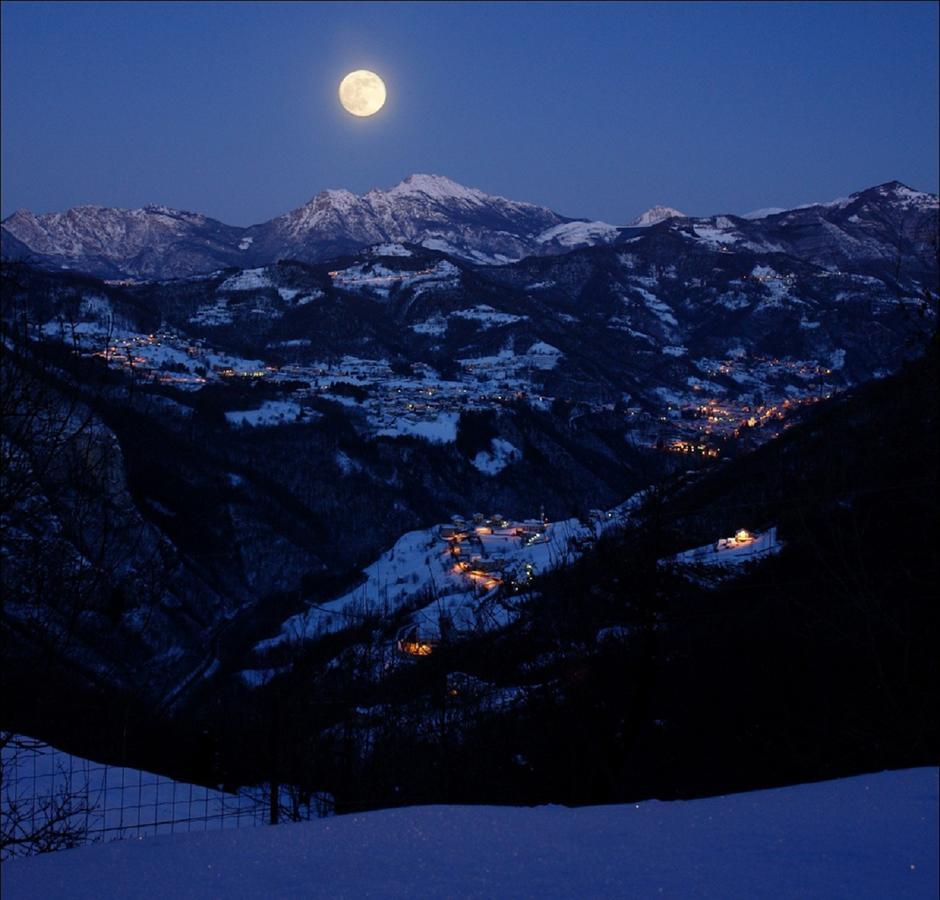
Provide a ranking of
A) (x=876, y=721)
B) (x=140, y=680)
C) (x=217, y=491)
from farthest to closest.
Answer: (x=217, y=491) → (x=140, y=680) → (x=876, y=721)

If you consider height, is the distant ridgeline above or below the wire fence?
above

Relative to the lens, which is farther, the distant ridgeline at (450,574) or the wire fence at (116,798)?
the wire fence at (116,798)

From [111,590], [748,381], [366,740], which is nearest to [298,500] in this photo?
[366,740]

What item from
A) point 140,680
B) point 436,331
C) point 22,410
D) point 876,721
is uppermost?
point 436,331

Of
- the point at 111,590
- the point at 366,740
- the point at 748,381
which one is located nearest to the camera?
the point at 111,590

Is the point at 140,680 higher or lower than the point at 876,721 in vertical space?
higher

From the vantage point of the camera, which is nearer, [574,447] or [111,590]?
[111,590]

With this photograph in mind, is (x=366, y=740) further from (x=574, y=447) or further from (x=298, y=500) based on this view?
(x=574, y=447)

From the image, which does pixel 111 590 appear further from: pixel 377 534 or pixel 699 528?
pixel 377 534

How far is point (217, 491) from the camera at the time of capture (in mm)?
69188

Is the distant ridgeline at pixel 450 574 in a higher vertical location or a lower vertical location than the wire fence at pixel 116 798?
higher

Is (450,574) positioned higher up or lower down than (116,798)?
higher up

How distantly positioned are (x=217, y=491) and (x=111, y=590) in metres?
67.0

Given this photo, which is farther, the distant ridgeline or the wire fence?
the wire fence
